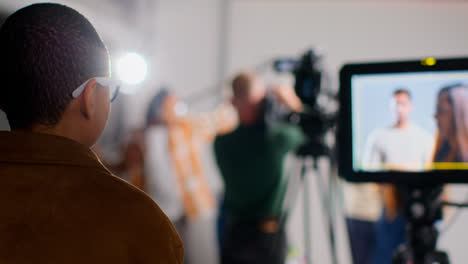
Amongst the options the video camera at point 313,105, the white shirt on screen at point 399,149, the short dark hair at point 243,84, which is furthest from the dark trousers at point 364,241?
the white shirt on screen at point 399,149

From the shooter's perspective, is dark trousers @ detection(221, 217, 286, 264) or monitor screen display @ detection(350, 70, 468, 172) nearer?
monitor screen display @ detection(350, 70, 468, 172)

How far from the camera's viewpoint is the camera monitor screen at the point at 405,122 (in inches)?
32.5

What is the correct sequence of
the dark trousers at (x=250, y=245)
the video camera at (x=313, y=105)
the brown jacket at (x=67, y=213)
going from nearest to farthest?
1. the brown jacket at (x=67, y=213)
2. the video camera at (x=313, y=105)
3. the dark trousers at (x=250, y=245)

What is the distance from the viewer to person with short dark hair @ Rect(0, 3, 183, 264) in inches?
18.6

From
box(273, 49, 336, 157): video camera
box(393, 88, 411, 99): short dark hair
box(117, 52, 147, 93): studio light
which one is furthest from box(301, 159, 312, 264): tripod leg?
box(117, 52, 147, 93): studio light

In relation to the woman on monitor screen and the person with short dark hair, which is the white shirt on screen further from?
the person with short dark hair

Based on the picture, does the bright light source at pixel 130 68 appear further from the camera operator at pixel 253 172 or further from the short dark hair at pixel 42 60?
the short dark hair at pixel 42 60

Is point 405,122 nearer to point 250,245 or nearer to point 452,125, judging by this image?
point 452,125

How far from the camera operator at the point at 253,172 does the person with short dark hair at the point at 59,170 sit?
116cm

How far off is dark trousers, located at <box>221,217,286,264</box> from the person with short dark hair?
Result: 3.95 ft

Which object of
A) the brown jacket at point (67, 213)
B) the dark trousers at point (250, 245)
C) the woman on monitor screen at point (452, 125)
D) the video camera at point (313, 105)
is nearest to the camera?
the brown jacket at point (67, 213)

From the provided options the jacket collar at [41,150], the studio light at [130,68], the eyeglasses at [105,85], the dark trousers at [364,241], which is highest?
the studio light at [130,68]

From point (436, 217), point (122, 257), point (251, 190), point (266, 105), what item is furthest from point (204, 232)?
point (122, 257)

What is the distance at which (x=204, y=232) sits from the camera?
9.06ft
